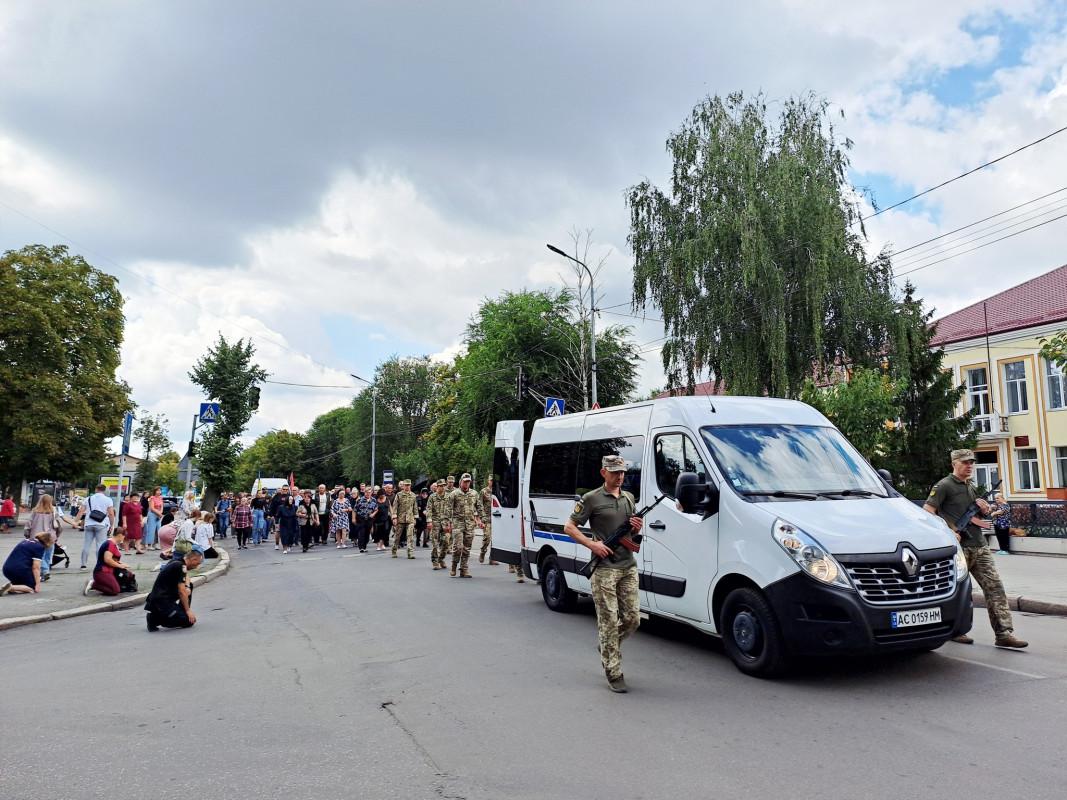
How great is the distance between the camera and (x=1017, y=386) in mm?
34844

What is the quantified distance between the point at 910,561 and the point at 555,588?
5.18 metres

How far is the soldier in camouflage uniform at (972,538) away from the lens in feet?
24.2

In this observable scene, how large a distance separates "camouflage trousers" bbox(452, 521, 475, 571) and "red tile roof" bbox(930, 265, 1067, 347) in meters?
24.8

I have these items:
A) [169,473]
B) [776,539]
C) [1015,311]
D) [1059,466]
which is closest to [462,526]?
[776,539]

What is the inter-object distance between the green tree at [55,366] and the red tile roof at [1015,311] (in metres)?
37.9

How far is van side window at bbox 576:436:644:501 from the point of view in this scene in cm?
849

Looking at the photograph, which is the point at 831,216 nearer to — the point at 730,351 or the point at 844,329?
the point at 844,329

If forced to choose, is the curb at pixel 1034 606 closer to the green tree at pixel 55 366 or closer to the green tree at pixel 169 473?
the green tree at pixel 55 366

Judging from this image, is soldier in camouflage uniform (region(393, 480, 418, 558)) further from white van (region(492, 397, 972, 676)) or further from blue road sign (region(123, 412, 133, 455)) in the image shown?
white van (region(492, 397, 972, 676))

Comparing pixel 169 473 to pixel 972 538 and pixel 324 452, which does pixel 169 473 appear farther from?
pixel 972 538

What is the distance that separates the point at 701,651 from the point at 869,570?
7.10 feet

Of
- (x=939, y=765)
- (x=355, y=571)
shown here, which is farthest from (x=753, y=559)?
(x=355, y=571)

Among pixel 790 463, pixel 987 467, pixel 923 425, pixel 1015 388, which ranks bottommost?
pixel 790 463

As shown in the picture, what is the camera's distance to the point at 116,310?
40.7 metres
